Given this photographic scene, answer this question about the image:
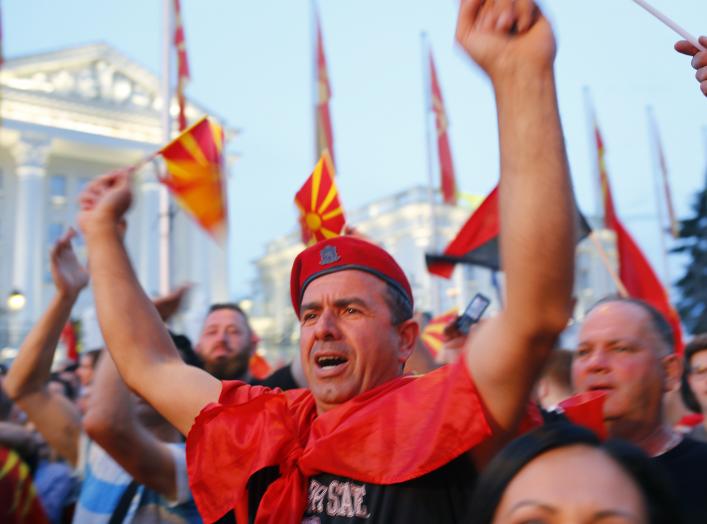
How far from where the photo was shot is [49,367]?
3.94 meters

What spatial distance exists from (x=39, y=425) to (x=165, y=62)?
11078mm

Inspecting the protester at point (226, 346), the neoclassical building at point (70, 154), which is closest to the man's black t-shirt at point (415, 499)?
the protester at point (226, 346)

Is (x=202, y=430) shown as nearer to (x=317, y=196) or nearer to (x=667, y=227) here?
(x=317, y=196)

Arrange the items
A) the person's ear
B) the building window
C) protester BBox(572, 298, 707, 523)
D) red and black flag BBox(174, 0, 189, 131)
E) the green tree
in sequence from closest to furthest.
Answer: protester BBox(572, 298, 707, 523), the person's ear, red and black flag BBox(174, 0, 189, 131), the green tree, the building window

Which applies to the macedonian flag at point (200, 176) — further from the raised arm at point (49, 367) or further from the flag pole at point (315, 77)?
the flag pole at point (315, 77)

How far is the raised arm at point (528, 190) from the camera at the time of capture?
5.24 ft

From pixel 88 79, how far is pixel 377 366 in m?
42.8

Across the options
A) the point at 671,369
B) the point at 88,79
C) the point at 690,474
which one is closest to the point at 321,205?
the point at 671,369

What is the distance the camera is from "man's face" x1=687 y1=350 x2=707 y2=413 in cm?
362

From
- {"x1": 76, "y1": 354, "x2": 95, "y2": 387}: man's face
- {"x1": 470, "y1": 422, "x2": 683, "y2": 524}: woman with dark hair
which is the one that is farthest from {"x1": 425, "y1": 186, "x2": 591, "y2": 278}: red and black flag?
{"x1": 470, "y1": 422, "x2": 683, "y2": 524}: woman with dark hair

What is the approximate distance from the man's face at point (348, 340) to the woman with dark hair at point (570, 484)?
710 millimetres

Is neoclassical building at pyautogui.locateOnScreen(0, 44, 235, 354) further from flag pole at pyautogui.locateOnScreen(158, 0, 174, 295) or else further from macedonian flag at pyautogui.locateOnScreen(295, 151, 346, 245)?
macedonian flag at pyautogui.locateOnScreen(295, 151, 346, 245)

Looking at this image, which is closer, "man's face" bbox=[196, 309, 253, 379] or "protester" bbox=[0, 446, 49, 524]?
"protester" bbox=[0, 446, 49, 524]

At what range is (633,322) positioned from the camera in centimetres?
286
